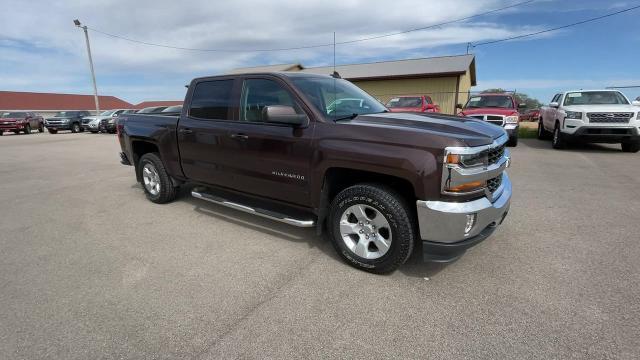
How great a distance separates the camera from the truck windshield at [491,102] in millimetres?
11930

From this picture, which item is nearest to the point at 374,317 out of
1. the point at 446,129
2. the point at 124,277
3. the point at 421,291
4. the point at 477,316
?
the point at 421,291

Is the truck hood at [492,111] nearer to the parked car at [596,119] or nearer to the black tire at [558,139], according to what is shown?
the black tire at [558,139]

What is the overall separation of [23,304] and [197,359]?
171 centimetres

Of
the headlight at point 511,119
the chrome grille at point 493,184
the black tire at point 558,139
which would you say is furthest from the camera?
the headlight at point 511,119

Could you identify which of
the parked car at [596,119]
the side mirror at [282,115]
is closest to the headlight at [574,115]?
the parked car at [596,119]

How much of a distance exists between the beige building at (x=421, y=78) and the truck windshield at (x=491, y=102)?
10621mm

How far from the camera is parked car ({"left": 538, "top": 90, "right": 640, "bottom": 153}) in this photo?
942cm

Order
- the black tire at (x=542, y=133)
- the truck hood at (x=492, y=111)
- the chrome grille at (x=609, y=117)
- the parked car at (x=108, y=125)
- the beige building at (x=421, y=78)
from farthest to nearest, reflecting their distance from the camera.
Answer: the parked car at (x=108, y=125) < the beige building at (x=421, y=78) < the black tire at (x=542, y=133) < the truck hood at (x=492, y=111) < the chrome grille at (x=609, y=117)

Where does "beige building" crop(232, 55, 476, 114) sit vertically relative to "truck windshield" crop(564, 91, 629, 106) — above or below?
above

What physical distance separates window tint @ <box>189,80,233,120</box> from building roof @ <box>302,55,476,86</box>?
20.1 meters

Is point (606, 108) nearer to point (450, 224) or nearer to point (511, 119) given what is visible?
point (511, 119)

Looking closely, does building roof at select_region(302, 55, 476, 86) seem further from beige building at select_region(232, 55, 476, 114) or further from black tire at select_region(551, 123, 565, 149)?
black tire at select_region(551, 123, 565, 149)

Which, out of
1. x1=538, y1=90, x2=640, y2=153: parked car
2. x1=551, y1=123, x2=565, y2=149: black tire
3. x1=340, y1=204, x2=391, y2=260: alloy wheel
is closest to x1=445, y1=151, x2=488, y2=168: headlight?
x1=340, y1=204, x2=391, y2=260: alloy wheel

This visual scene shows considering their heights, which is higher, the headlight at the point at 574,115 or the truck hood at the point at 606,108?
the truck hood at the point at 606,108
